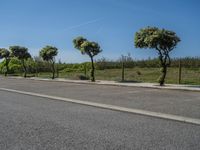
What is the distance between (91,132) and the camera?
19.4 ft

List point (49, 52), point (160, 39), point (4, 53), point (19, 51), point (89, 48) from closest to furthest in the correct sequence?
point (160, 39) < point (89, 48) < point (49, 52) < point (19, 51) < point (4, 53)

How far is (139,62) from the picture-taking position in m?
38.1

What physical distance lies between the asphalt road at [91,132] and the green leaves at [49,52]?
19.7 metres

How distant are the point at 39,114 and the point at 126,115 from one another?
2.30 m

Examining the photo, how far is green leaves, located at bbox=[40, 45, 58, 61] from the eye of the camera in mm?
27766

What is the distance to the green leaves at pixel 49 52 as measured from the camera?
27766mm

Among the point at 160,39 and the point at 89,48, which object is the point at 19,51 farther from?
the point at 160,39

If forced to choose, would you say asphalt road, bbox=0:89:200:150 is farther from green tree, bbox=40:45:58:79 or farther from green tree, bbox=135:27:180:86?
green tree, bbox=40:45:58:79

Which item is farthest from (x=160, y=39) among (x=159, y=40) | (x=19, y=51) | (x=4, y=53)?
(x=4, y=53)

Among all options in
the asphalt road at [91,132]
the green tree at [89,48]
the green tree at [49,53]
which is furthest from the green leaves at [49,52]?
the asphalt road at [91,132]

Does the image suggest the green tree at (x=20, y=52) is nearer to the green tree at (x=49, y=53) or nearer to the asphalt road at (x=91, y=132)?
the green tree at (x=49, y=53)

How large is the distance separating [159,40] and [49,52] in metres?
13.6

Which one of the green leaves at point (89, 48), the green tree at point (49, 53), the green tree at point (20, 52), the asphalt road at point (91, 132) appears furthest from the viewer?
the green tree at point (20, 52)

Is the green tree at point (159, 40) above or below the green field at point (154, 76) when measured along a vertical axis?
above
